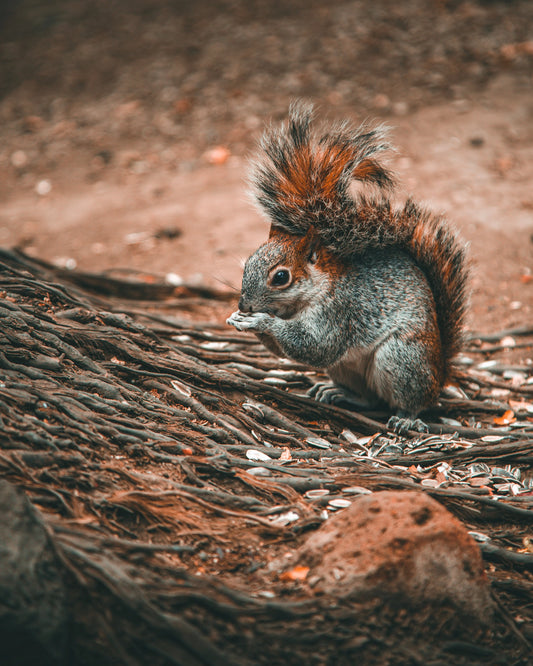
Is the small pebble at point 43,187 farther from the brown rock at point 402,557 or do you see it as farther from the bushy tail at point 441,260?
the brown rock at point 402,557

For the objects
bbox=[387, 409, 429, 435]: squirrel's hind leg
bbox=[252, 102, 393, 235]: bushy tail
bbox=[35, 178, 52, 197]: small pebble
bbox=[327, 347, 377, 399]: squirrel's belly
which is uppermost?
bbox=[252, 102, 393, 235]: bushy tail

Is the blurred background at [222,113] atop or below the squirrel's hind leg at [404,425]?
atop

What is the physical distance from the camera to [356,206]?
2.91m

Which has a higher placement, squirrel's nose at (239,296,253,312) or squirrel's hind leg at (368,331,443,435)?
squirrel's nose at (239,296,253,312)

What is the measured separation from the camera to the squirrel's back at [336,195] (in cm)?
284

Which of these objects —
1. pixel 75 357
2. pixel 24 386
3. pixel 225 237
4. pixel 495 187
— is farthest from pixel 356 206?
pixel 495 187

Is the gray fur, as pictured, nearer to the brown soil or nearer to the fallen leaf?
the fallen leaf

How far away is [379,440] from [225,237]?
3.18 meters

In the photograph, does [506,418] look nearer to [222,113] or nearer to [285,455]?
[285,455]

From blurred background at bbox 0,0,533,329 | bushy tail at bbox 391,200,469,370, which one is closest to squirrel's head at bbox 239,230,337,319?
bushy tail at bbox 391,200,469,370

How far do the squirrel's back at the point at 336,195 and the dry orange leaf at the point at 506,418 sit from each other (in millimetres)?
757

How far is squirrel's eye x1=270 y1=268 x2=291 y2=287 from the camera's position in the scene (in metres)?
2.79

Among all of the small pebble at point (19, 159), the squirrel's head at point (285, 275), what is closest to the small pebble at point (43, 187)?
the small pebble at point (19, 159)

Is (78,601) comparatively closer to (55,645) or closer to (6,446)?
(55,645)
